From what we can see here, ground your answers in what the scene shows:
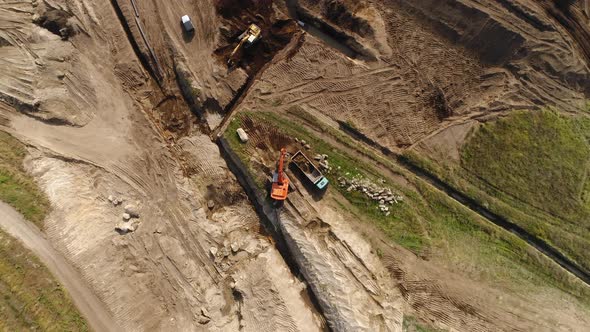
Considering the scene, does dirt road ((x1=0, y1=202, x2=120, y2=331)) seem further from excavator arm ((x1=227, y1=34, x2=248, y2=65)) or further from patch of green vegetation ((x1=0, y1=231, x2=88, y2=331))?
excavator arm ((x1=227, y1=34, x2=248, y2=65))

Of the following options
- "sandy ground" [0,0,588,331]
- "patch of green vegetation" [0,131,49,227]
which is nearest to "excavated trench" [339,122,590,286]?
"sandy ground" [0,0,588,331]

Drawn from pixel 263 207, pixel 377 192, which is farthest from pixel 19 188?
pixel 377 192

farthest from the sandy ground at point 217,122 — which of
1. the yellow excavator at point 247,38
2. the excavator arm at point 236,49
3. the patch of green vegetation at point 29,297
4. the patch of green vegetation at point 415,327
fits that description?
the patch of green vegetation at point 29,297

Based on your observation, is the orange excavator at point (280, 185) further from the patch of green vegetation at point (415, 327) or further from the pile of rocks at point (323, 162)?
the patch of green vegetation at point (415, 327)

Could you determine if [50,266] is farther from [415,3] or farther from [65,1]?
[415,3]

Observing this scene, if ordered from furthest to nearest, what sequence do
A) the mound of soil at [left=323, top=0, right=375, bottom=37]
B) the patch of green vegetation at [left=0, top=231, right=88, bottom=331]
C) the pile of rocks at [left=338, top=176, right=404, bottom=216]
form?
the mound of soil at [left=323, top=0, right=375, bottom=37]
the pile of rocks at [left=338, top=176, right=404, bottom=216]
the patch of green vegetation at [left=0, top=231, right=88, bottom=331]

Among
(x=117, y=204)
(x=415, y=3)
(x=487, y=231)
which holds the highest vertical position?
(x=415, y=3)

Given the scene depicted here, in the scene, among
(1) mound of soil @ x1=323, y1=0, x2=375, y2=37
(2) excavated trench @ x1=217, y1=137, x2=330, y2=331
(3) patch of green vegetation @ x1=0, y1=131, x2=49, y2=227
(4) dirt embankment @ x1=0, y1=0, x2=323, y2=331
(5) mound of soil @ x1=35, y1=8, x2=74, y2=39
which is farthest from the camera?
(1) mound of soil @ x1=323, y1=0, x2=375, y2=37

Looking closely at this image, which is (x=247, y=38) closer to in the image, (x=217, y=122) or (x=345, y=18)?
(x=217, y=122)

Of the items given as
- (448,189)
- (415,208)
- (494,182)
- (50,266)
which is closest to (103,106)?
(50,266)
